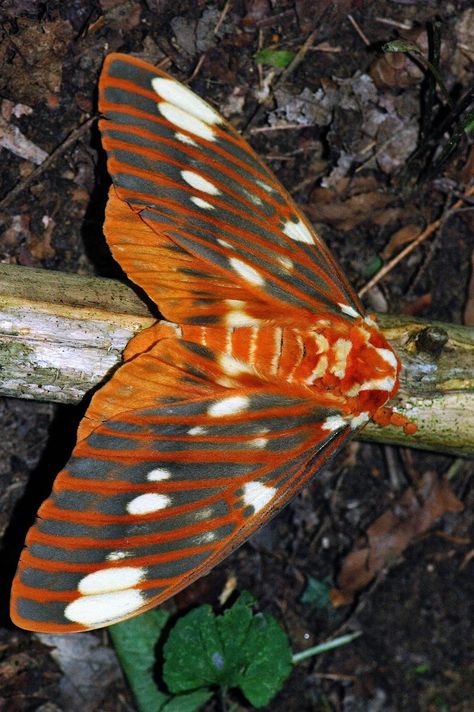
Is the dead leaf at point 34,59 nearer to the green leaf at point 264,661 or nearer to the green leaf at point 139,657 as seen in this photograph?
the green leaf at point 139,657

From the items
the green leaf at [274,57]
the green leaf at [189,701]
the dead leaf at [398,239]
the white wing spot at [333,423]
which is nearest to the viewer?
the white wing spot at [333,423]

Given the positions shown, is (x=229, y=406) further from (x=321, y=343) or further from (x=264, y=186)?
(x=264, y=186)

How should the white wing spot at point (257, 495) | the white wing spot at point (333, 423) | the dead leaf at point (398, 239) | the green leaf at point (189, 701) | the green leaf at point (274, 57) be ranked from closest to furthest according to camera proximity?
1. the white wing spot at point (257, 495)
2. the white wing spot at point (333, 423)
3. the green leaf at point (189, 701)
4. the green leaf at point (274, 57)
5. the dead leaf at point (398, 239)

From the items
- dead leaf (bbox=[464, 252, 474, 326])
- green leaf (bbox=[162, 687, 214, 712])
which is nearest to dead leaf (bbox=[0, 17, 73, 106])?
dead leaf (bbox=[464, 252, 474, 326])

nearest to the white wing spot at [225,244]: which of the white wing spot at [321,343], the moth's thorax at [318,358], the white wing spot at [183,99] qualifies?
the moth's thorax at [318,358]

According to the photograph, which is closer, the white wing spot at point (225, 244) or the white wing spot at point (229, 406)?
the white wing spot at point (229, 406)
